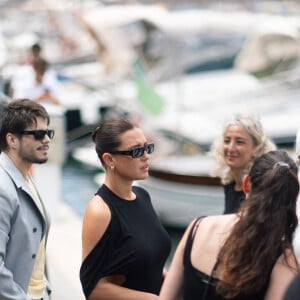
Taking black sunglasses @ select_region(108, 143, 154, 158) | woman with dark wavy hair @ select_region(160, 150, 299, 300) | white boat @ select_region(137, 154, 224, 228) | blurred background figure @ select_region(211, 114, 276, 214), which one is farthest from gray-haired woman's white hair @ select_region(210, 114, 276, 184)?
white boat @ select_region(137, 154, 224, 228)

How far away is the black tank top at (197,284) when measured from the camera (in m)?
2.78

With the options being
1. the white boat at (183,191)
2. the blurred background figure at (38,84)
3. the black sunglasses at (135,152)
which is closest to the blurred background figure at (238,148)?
the black sunglasses at (135,152)

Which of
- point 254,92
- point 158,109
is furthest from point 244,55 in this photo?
point 158,109

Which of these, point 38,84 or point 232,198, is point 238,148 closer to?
point 232,198

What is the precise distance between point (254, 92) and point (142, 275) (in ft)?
41.3

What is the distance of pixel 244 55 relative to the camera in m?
15.4

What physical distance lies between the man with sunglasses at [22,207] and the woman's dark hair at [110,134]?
0.23 m

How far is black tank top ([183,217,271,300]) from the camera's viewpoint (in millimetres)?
2775

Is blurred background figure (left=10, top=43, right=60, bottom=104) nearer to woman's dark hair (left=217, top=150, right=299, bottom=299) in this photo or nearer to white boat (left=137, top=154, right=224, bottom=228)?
white boat (left=137, top=154, right=224, bottom=228)

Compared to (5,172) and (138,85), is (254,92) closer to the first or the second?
(138,85)

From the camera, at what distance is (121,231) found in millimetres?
3506

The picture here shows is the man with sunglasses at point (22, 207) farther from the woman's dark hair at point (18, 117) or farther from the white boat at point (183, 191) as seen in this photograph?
the white boat at point (183, 191)

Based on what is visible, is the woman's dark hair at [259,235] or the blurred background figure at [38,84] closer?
the woman's dark hair at [259,235]

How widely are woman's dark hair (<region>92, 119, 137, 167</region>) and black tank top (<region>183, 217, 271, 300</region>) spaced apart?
822mm
